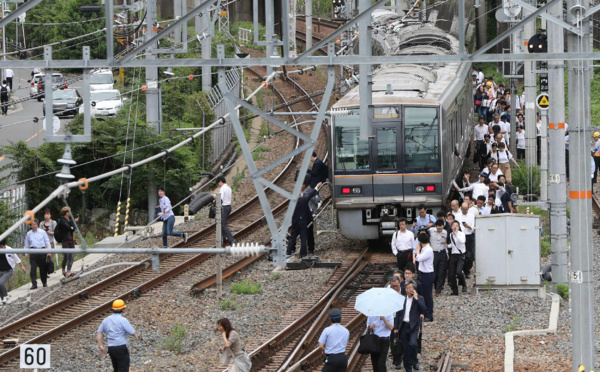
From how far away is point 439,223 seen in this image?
51.1 ft

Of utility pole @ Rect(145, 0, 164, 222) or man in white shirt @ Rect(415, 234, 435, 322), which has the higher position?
utility pole @ Rect(145, 0, 164, 222)

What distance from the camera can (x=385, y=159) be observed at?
19297mm

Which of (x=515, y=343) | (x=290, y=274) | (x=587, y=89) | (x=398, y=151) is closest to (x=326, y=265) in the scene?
(x=290, y=274)

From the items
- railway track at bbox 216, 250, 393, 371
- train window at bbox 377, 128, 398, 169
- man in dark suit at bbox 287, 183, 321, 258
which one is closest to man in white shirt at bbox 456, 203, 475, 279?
railway track at bbox 216, 250, 393, 371

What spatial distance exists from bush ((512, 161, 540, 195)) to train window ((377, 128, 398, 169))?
17.4 ft

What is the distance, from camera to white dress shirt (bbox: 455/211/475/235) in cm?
1716

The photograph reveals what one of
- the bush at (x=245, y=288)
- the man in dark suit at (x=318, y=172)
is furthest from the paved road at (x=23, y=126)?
the bush at (x=245, y=288)

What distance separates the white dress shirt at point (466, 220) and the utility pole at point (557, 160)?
63.2 inches

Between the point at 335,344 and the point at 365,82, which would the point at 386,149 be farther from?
the point at 335,344

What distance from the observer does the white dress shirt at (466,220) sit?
1716cm

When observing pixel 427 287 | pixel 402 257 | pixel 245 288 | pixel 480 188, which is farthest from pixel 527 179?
pixel 427 287

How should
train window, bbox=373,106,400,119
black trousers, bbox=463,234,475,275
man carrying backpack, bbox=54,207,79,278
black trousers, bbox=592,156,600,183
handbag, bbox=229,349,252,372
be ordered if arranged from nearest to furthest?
handbag, bbox=229,349,252,372 → black trousers, bbox=463,234,475,275 → man carrying backpack, bbox=54,207,79,278 → train window, bbox=373,106,400,119 → black trousers, bbox=592,156,600,183

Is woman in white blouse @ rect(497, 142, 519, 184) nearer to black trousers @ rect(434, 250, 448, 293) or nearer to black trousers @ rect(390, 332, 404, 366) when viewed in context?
black trousers @ rect(434, 250, 448, 293)

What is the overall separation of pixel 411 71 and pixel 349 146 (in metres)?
3.70
